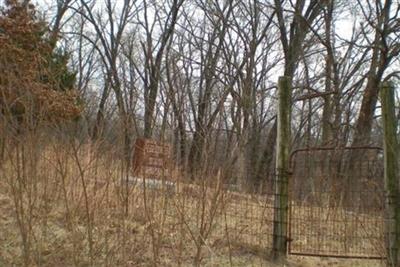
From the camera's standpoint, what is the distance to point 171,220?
17.9 ft

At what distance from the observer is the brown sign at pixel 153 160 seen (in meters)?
5.20

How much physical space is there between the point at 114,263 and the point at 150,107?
5.20 feet

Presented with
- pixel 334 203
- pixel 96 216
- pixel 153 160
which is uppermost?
pixel 153 160

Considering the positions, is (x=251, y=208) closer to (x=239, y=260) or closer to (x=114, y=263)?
(x=239, y=260)

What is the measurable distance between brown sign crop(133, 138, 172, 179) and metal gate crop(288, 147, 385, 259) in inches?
67.1

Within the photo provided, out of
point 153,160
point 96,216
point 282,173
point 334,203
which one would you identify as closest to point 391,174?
point 334,203

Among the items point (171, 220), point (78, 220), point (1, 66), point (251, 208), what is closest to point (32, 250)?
point (78, 220)

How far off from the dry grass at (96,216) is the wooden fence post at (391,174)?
1.19m

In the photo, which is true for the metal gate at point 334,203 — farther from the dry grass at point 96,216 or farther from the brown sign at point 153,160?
the brown sign at point 153,160

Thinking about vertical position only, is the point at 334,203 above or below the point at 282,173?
below

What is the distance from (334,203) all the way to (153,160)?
2.52 meters

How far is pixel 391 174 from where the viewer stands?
5703 mm

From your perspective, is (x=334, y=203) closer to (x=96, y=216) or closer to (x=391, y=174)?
(x=391, y=174)

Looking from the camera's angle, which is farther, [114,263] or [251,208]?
[251,208]
